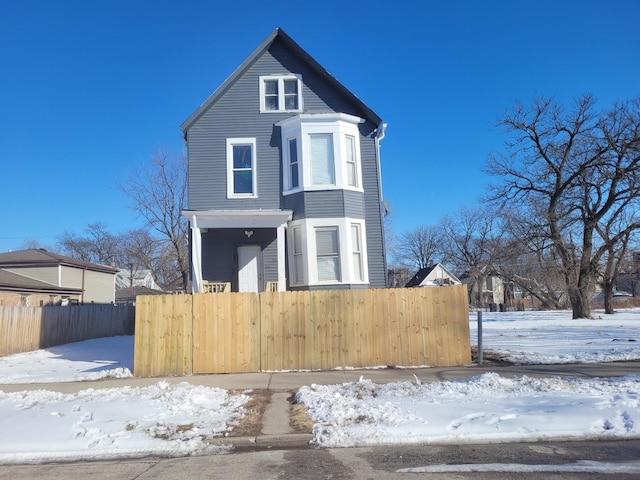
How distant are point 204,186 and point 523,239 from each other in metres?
19.6

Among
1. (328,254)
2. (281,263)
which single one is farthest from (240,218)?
(328,254)

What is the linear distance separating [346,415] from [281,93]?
1194 centimetres

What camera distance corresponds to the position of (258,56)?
16.6 m

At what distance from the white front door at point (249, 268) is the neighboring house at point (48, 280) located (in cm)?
1443

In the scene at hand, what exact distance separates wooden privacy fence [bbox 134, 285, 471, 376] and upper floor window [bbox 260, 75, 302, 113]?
7.48 m

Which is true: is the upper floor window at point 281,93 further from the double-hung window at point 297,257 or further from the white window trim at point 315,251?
the double-hung window at point 297,257

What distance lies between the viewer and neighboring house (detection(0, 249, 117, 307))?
25.2 meters

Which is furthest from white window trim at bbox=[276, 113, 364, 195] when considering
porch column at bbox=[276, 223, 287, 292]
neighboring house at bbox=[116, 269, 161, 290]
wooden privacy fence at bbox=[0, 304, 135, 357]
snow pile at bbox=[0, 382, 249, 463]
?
neighboring house at bbox=[116, 269, 161, 290]

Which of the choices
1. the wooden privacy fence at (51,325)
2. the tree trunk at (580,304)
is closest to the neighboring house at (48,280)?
the wooden privacy fence at (51,325)

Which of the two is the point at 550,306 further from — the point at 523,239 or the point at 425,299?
the point at 425,299

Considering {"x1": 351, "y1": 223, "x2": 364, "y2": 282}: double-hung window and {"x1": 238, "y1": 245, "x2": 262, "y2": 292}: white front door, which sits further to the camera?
{"x1": 238, "y1": 245, "x2": 262, "y2": 292}: white front door

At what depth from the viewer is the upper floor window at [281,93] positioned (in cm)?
1636

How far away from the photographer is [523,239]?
2788 cm

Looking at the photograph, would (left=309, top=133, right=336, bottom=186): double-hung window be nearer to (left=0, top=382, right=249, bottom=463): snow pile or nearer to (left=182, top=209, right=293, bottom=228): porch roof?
(left=182, top=209, right=293, bottom=228): porch roof
